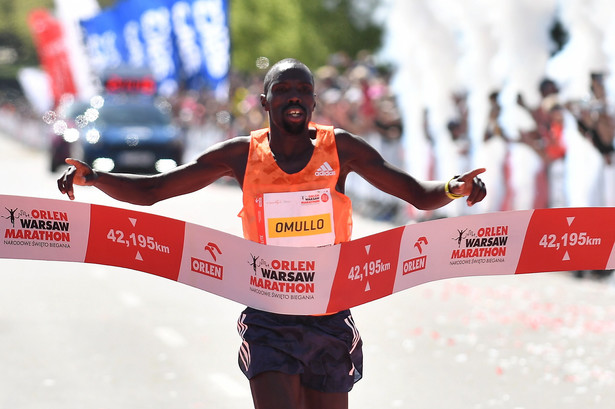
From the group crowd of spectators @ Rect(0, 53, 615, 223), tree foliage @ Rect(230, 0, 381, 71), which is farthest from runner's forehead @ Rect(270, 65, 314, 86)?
tree foliage @ Rect(230, 0, 381, 71)

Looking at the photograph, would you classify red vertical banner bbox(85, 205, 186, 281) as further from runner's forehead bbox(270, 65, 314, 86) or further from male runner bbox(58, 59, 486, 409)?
runner's forehead bbox(270, 65, 314, 86)

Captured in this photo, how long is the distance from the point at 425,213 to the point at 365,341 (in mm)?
6799

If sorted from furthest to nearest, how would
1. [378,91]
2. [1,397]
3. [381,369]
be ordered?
[378,91] < [381,369] < [1,397]

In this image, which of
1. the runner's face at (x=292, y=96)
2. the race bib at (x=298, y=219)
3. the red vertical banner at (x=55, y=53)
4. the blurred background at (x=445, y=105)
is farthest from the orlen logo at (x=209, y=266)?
the red vertical banner at (x=55, y=53)

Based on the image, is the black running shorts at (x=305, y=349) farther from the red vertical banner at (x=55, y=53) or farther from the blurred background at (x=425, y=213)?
the red vertical banner at (x=55, y=53)

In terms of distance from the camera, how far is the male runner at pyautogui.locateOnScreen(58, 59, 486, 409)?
162 inches

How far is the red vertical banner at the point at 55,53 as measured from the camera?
143ft

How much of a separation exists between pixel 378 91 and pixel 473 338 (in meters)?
9.45

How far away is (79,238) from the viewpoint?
475cm

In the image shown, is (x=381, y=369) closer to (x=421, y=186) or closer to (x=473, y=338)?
(x=473, y=338)

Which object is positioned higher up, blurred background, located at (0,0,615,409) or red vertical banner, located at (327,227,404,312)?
red vertical banner, located at (327,227,404,312)

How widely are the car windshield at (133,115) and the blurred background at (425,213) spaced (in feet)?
0.18

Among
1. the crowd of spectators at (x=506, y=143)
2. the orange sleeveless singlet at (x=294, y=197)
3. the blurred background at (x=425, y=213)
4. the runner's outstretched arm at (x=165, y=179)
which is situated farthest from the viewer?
the crowd of spectators at (x=506, y=143)

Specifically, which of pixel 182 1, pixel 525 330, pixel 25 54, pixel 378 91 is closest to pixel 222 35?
pixel 182 1
